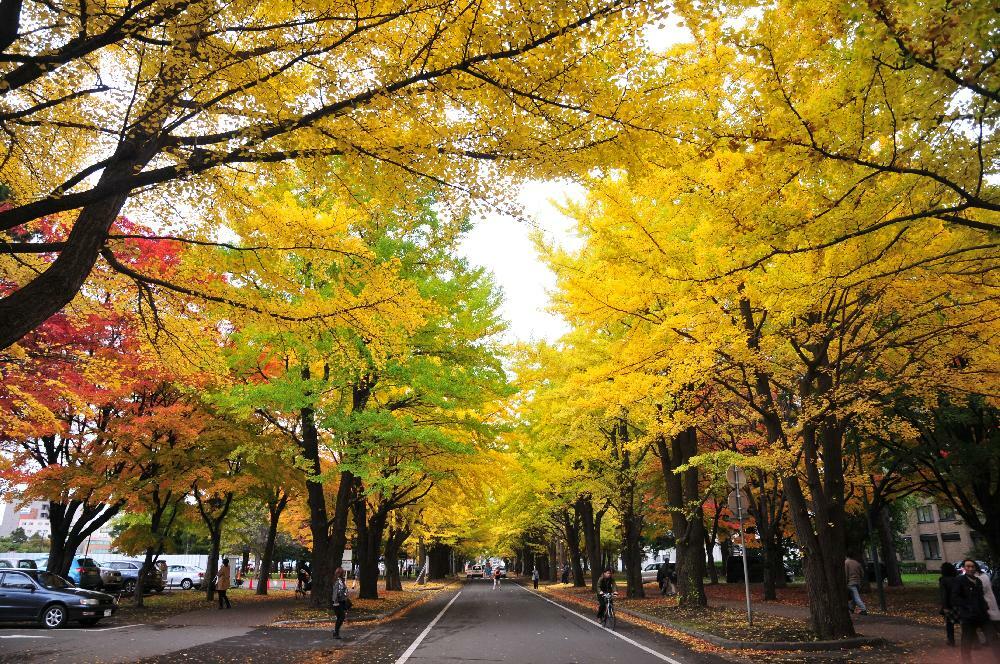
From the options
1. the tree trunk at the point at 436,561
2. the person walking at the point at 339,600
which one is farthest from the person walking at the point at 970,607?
the tree trunk at the point at 436,561

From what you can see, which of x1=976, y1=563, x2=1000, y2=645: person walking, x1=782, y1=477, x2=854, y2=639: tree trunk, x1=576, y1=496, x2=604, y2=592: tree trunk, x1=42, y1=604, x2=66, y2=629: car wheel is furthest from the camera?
x1=576, y1=496, x2=604, y2=592: tree trunk

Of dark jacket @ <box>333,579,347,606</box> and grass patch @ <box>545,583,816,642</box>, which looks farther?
dark jacket @ <box>333,579,347,606</box>

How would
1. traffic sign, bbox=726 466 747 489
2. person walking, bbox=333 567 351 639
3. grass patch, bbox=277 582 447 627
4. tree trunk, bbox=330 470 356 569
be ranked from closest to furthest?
person walking, bbox=333 567 351 639 → traffic sign, bbox=726 466 747 489 → grass patch, bbox=277 582 447 627 → tree trunk, bbox=330 470 356 569

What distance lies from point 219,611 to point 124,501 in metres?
4.63

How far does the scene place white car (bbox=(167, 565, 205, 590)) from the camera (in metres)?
36.9

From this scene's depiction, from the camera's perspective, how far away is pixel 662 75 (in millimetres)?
4918

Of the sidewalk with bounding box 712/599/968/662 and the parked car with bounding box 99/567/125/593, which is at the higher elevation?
the sidewalk with bounding box 712/599/968/662

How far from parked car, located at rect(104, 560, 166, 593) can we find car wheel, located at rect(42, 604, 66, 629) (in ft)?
51.5

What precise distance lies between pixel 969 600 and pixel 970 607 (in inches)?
4.2

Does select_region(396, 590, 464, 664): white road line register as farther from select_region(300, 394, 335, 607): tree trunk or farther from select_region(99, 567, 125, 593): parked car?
select_region(99, 567, 125, 593): parked car

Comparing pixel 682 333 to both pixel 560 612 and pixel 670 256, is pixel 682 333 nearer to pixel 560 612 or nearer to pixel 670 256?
pixel 670 256

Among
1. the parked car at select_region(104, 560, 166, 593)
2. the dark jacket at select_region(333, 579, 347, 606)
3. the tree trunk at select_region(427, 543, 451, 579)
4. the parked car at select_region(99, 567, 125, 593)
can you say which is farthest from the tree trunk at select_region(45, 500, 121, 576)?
the tree trunk at select_region(427, 543, 451, 579)

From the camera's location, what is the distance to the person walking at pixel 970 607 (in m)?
8.27

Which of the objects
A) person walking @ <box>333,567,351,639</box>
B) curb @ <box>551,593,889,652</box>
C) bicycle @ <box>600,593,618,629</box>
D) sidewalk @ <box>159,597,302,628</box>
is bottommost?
sidewalk @ <box>159,597,302,628</box>
